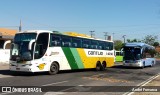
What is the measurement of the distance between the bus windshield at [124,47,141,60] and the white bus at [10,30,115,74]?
9424 millimetres

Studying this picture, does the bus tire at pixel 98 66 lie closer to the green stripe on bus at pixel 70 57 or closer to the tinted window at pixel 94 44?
the tinted window at pixel 94 44

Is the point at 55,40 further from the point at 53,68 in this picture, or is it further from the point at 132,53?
the point at 132,53

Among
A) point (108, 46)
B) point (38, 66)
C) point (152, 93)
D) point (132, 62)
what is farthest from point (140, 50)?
point (152, 93)

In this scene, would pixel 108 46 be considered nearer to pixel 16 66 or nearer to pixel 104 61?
pixel 104 61

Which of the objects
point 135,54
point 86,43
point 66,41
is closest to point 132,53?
point 135,54

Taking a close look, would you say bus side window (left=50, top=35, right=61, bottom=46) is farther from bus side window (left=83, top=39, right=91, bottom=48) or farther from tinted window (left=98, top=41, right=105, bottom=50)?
tinted window (left=98, top=41, right=105, bottom=50)

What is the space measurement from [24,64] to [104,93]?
8505 millimetres

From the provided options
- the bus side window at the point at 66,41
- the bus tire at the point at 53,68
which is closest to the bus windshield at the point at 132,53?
the bus side window at the point at 66,41

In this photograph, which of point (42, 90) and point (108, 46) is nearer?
point (42, 90)

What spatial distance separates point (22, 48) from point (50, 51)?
6.95ft

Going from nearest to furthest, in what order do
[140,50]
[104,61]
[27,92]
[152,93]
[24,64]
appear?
[27,92], [152,93], [24,64], [104,61], [140,50]

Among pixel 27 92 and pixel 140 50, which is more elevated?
pixel 140 50

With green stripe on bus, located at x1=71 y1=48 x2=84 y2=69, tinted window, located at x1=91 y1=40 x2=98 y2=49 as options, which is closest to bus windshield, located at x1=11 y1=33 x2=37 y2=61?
green stripe on bus, located at x1=71 y1=48 x2=84 y2=69

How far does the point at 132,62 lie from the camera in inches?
1460
